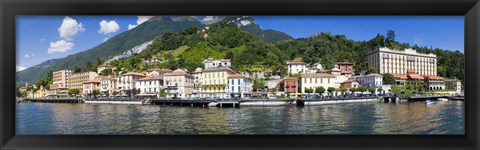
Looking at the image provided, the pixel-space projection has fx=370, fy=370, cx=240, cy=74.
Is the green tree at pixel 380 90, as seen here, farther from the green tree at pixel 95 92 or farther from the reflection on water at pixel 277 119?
the green tree at pixel 95 92

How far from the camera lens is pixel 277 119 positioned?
638 cm

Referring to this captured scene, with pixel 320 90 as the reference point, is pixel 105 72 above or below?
above

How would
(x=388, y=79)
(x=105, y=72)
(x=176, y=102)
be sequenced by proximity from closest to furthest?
(x=388, y=79)
(x=105, y=72)
(x=176, y=102)

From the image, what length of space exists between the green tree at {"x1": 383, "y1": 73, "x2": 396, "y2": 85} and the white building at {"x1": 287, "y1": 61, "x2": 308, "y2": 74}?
1040 millimetres

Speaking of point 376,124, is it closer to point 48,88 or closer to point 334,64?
point 334,64

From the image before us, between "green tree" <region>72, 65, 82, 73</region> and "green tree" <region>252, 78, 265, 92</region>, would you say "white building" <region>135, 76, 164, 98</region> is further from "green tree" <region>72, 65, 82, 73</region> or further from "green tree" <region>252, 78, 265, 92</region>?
"green tree" <region>252, 78, 265, 92</region>

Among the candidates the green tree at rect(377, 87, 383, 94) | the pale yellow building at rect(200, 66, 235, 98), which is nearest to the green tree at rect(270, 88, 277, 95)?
the pale yellow building at rect(200, 66, 235, 98)

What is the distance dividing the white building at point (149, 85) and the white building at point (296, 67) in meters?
2.04

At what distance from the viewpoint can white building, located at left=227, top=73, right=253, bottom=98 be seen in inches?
224

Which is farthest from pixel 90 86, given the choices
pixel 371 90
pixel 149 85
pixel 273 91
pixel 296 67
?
pixel 371 90

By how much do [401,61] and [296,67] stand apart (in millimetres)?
1440
